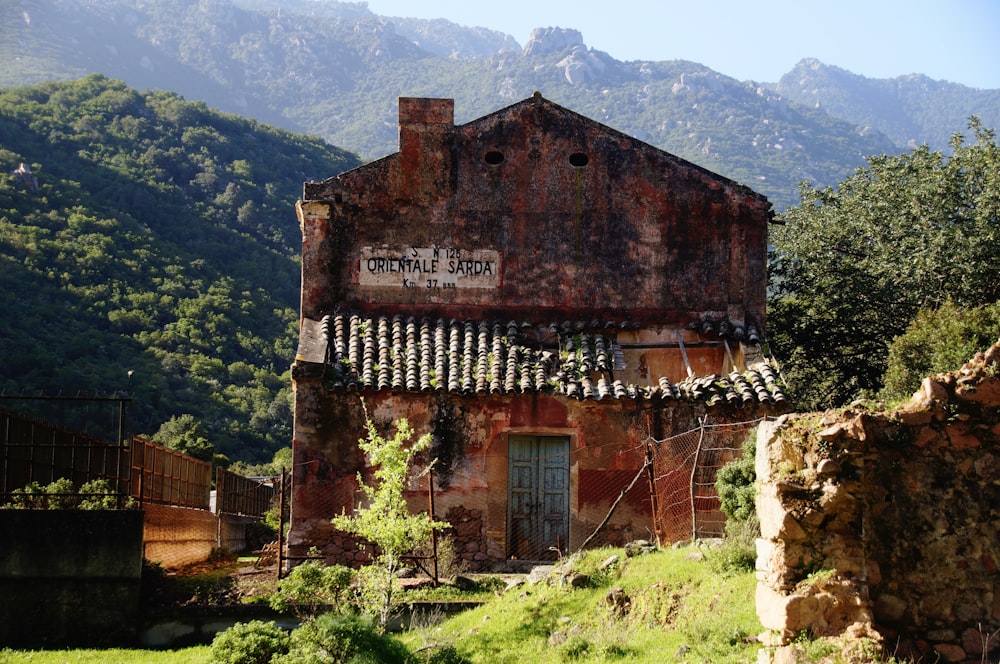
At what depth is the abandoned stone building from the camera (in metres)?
19.7

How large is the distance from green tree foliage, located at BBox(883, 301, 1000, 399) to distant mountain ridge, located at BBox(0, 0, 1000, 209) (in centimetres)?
6246

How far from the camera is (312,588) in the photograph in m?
15.8

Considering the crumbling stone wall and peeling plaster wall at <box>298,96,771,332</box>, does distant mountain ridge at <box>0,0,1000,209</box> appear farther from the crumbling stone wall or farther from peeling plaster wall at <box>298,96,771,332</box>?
the crumbling stone wall

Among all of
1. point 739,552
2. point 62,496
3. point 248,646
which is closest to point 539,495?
point 739,552

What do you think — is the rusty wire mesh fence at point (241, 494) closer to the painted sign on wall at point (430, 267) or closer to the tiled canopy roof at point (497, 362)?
the tiled canopy roof at point (497, 362)

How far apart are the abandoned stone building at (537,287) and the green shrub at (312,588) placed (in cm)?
414

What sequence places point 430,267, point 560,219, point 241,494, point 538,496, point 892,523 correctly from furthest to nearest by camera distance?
point 241,494 → point 560,219 → point 430,267 → point 538,496 → point 892,523

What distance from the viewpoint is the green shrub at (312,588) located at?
15758 millimetres

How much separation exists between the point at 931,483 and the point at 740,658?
96.8 inches

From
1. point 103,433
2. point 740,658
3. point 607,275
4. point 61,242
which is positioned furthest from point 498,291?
point 61,242

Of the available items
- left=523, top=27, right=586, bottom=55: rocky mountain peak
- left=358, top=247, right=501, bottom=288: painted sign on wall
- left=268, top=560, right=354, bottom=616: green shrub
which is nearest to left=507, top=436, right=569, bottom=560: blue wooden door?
left=358, top=247, right=501, bottom=288: painted sign on wall

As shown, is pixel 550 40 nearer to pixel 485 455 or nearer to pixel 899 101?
pixel 899 101

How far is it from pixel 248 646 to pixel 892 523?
7002 mm

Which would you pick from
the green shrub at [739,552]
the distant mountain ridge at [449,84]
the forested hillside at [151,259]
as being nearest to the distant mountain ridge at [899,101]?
the distant mountain ridge at [449,84]
